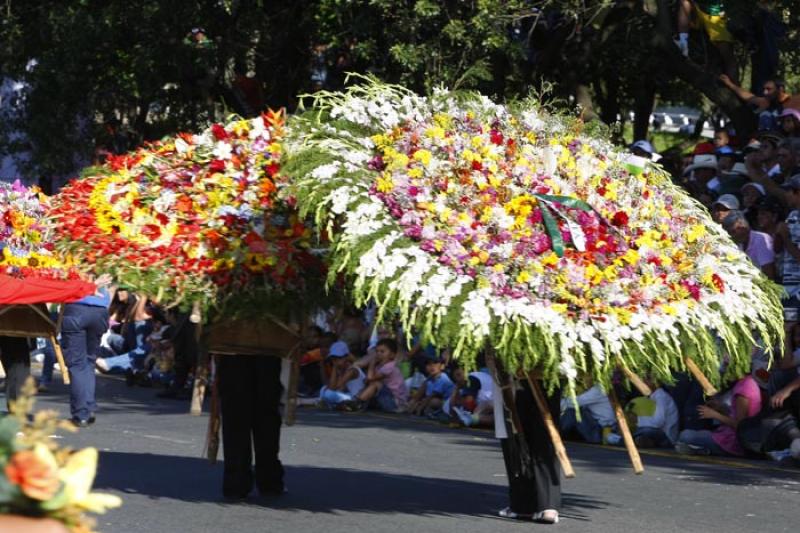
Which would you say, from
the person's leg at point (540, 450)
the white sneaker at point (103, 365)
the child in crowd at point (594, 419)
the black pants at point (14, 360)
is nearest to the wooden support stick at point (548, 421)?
the person's leg at point (540, 450)

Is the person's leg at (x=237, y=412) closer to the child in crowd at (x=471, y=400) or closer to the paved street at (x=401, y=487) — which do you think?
the paved street at (x=401, y=487)

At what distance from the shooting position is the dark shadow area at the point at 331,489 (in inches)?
374

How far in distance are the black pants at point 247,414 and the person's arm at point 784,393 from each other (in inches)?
187

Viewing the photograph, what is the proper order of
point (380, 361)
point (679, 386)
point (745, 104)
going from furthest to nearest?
1. point (745, 104)
2. point (380, 361)
3. point (679, 386)

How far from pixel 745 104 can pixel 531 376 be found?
1170cm

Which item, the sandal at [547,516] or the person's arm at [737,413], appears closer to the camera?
the sandal at [547,516]

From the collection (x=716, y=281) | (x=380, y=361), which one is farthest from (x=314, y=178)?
(x=380, y=361)

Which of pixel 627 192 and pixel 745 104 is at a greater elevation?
pixel 745 104

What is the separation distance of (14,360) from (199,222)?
179 inches

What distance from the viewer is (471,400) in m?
15.0

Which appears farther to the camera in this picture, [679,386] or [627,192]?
[679,386]

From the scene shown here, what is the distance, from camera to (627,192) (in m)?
8.78

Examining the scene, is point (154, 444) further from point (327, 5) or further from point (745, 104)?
point (745, 104)

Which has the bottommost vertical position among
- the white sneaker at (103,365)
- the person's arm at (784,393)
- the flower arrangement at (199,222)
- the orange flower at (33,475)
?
the orange flower at (33,475)
